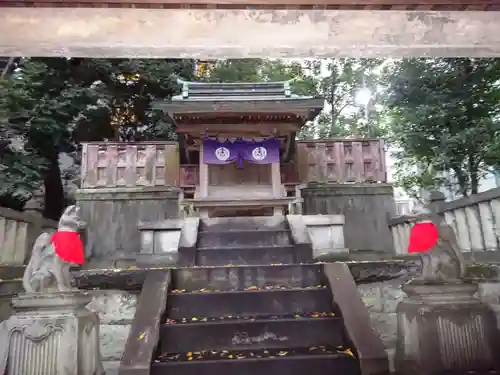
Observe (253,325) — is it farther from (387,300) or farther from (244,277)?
(387,300)

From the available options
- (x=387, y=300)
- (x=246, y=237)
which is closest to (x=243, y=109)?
(x=246, y=237)

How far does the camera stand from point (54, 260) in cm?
391

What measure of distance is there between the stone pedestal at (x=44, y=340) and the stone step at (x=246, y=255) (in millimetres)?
3383

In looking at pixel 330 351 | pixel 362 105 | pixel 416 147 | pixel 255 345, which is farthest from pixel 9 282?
pixel 362 105

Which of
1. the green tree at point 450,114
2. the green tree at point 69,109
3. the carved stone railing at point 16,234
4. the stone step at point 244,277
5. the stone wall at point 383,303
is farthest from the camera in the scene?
the green tree at point 69,109

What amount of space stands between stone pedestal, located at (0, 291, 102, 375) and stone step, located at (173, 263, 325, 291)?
1.89 m

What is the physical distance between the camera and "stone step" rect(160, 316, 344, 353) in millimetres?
4398

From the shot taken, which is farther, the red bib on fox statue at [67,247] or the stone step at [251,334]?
the stone step at [251,334]

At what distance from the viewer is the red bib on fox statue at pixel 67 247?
391 cm

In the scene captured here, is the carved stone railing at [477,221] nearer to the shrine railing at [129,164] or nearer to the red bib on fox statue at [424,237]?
the red bib on fox statue at [424,237]

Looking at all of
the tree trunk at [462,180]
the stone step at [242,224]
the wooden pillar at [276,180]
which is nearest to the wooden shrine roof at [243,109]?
the wooden pillar at [276,180]

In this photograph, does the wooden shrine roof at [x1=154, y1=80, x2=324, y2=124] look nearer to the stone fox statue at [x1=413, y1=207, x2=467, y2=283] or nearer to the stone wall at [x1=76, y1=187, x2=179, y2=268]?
the stone wall at [x1=76, y1=187, x2=179, y2=268]

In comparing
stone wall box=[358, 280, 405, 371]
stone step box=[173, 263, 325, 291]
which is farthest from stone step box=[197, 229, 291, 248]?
stone wall box=[358, 280, 405, 371]

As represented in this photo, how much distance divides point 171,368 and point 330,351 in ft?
5.43
